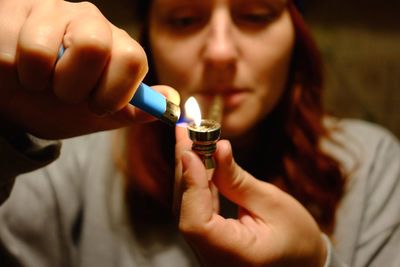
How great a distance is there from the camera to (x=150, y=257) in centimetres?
79

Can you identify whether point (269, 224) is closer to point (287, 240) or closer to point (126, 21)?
point (287, 240)

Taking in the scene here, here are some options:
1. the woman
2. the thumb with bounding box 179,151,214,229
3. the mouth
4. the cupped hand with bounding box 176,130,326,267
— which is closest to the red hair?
the woman

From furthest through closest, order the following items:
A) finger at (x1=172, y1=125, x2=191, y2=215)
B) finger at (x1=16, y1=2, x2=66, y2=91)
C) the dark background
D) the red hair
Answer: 1. the dark background
2. the red hair
3. finger at (x1=172, y1=125, x2=191, y2=215)
4. finger at (x1=16, y1=2, x2=66, y2=91)

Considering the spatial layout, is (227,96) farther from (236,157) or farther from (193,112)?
(193,112)

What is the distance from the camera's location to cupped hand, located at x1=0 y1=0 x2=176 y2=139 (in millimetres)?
374

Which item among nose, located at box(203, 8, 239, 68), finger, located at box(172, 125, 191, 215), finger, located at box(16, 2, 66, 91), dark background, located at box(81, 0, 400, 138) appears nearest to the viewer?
finger, located at box(16, 2, 66, 91)

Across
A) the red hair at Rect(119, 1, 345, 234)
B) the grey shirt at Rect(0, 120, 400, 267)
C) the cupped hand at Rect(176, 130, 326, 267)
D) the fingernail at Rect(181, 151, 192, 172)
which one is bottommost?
the grey shirt at Rect(0, 120, 400, 267)

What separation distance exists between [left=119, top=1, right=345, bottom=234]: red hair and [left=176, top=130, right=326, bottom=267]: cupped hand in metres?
0.27

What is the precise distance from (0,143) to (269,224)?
33cm

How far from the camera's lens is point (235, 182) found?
483mm

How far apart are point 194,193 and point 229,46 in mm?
342

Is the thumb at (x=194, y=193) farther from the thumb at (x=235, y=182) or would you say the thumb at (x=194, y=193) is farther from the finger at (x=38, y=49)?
the finger at (x=38, y=49)

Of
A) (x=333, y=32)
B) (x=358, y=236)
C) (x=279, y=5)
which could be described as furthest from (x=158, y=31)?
(x=333, y=32)

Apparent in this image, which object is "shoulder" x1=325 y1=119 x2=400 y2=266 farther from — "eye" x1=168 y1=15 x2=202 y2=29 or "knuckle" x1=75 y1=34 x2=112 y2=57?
"knuckle" x1=75 y1=34 x2=112 y2=57
